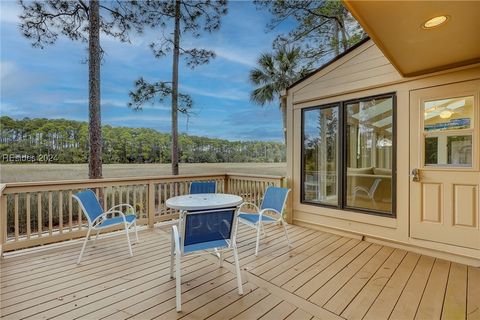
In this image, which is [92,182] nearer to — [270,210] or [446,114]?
[270,210]

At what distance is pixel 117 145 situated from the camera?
684cm

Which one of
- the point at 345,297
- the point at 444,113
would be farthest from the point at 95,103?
the point at 444,113

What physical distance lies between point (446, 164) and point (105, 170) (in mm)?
6630

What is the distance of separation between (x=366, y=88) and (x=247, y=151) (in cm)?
502

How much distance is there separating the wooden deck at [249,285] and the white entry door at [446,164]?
1.36 ft

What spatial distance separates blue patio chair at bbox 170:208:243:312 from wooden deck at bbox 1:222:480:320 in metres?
0.27

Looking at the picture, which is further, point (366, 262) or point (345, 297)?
point (366, 262)

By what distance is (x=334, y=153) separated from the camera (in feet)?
14.0

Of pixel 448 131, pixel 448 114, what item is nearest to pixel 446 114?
pixel 448 114

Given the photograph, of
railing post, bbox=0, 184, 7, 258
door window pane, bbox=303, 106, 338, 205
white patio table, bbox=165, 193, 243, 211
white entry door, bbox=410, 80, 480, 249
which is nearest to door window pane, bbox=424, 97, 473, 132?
white entry door, bbox=410, 80, 480, 249

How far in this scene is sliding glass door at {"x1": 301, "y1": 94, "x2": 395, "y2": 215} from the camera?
12.1 feet

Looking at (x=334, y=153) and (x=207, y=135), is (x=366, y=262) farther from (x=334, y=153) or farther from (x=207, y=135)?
(x=207, y=135)

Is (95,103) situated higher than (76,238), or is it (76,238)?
(95,103)

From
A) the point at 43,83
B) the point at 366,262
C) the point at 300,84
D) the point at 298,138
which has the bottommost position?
the point at 366,262
